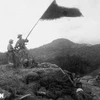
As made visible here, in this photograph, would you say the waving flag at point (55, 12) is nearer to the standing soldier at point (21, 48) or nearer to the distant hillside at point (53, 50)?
the standing soldier at point (21, 48)

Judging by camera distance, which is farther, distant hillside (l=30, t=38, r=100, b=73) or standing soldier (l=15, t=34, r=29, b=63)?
distant hillside (l=30, t=38, r=100, b=73)

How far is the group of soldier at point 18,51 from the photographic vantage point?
1399 cm

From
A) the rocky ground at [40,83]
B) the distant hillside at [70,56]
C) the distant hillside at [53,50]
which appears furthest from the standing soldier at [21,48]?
the distant hillside at [53,50]

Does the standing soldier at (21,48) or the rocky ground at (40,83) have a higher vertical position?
the standing soldier at (21,48)

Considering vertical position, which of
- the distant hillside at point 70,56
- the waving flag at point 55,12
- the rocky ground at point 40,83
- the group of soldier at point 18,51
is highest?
the waving flag at point 55,12

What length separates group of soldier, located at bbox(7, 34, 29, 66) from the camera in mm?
13985

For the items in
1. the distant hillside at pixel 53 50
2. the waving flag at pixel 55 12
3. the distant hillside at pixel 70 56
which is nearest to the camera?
the waving flag at pixel 55 12

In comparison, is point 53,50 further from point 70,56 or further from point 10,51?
point 10,51

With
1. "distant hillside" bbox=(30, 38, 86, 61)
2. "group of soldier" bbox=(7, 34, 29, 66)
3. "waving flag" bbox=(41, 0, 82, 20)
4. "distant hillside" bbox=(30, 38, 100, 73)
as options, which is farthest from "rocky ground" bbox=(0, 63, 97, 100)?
"distant hillside" bbox=(30, 38, 86, 61)

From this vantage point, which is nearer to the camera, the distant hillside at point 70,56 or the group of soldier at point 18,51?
the group of soldier at point 18,51

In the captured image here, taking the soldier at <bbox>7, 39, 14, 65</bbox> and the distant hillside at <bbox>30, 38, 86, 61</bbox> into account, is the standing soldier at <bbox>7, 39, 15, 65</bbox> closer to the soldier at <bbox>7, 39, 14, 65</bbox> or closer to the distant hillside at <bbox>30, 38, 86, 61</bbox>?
the soldier at <bbox>7, 39, 14, 65</bbox>

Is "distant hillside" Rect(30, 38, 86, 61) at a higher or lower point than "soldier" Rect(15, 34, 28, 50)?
lower

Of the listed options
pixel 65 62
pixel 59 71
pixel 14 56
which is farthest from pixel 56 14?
pixel 65 62

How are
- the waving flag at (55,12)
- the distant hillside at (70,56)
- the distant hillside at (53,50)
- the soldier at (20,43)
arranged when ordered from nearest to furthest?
1. the waving flag at (55,12)
2. the soldier at (20,43)
3. the distant hillside at (70,56)
4. the distant hillside at (53,50)
